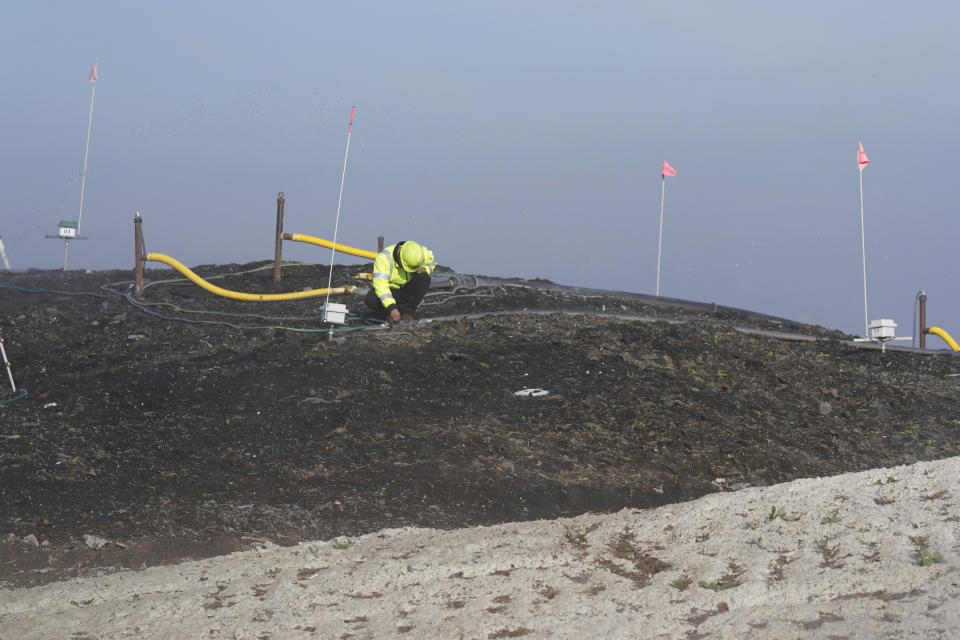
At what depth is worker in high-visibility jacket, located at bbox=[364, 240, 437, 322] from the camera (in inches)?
444

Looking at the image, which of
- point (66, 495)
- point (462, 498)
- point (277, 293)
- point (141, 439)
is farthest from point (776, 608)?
point (277, 293)

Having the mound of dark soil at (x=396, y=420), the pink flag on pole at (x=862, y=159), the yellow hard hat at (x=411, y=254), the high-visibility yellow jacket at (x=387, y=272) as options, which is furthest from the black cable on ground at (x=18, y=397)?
the pink flag on pole at (x=862, y=159)

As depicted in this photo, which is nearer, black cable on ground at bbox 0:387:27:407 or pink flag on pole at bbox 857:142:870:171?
black cable on ground at bbox 0:387:27:407

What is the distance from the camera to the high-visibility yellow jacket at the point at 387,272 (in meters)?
11.2

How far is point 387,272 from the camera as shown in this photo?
1134 centimetres

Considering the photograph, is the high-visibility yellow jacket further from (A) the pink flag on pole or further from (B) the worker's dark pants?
(A) the pink flag on pole

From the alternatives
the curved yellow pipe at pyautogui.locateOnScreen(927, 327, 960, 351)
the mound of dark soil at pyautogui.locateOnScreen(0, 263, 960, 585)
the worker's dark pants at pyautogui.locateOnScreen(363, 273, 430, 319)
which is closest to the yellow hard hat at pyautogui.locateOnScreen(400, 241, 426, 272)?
the worker's dark pants at pyautogui.locateOnScreen(363, 273, 430, 319)

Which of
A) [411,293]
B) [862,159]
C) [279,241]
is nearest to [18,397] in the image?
[411,293]

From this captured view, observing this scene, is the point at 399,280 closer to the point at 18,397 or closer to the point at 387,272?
the point at 387,272

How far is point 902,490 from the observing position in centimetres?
603

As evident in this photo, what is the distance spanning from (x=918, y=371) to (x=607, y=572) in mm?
8306

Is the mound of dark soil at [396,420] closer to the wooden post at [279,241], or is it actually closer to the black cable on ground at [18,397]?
the black cable on ground at [18,397]

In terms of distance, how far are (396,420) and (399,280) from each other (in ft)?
11.1

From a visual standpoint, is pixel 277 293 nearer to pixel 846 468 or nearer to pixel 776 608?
pixel 846 468
